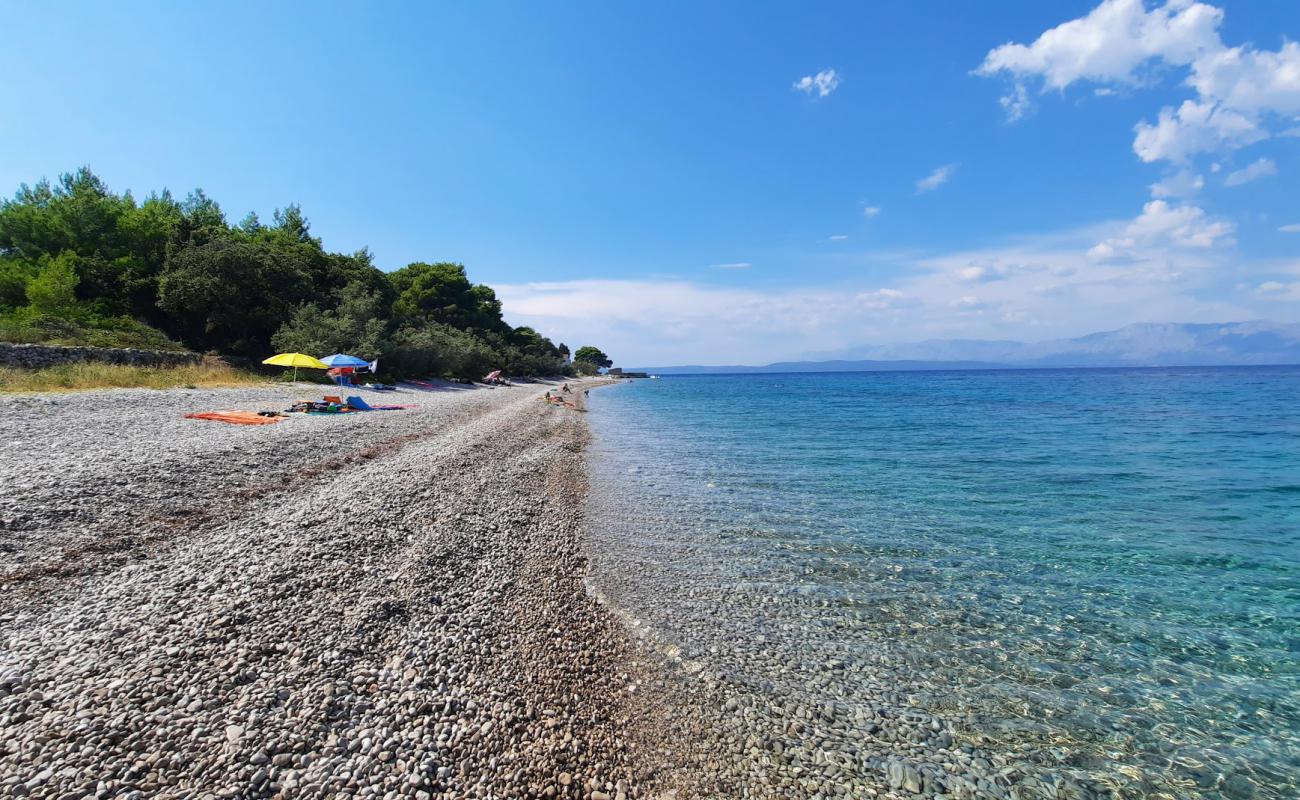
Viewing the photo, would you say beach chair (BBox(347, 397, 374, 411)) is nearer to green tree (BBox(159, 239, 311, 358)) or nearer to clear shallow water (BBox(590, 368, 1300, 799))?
clear shallow water (BBox(590, 368, 1300, 799))

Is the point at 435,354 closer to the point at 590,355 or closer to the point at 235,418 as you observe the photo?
the point at 235,418

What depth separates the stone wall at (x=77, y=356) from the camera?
22.2m

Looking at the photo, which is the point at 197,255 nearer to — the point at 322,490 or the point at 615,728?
the point at 322,490

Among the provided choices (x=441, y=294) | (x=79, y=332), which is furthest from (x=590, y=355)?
(x=79, y=332)

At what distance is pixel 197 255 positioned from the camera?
3506 centimetres

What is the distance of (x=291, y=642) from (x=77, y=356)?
29476 mm

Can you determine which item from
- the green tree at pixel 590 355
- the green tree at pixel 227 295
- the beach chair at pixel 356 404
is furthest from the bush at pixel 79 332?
the green tree at pixel 590 355

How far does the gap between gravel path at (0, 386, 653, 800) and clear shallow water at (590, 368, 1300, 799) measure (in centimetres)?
161

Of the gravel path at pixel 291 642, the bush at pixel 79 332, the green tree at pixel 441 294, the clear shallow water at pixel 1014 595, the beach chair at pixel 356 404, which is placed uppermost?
the green tree at pixel 441 294

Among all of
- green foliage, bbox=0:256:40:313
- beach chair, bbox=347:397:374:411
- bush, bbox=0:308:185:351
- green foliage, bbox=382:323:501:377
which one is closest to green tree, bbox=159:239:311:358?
bush, bbox=0:308:185:351

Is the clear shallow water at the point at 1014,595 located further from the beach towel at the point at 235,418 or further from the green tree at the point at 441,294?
the green tree at the point at 441,294

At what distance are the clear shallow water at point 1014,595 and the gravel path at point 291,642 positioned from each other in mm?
1611

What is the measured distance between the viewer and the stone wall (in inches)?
872

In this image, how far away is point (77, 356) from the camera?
24.2 meters
